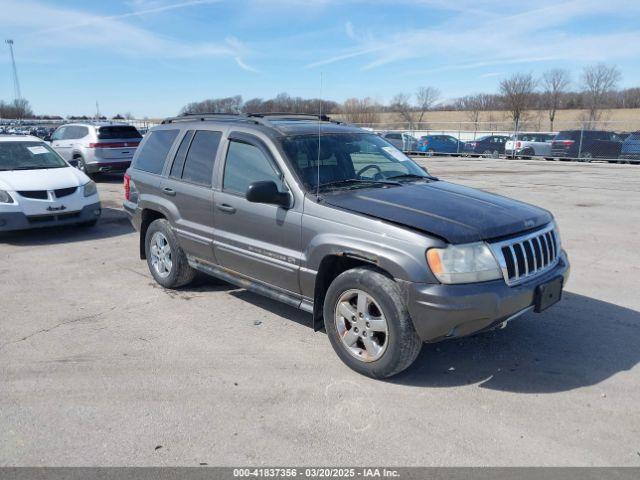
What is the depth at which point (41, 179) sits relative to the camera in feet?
28.1

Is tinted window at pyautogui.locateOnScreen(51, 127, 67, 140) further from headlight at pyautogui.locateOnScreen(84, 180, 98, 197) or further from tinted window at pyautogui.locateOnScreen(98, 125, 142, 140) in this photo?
headlight at pyautogui.locateOnScreen(84, 180, 98, 197)

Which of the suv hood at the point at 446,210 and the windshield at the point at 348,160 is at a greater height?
the windshield at the point at 348,160

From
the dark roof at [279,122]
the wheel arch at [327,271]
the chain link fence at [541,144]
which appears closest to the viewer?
the wheel arch at [327,271]

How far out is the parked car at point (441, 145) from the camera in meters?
32.9

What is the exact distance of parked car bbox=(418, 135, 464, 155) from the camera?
3294 centimetres

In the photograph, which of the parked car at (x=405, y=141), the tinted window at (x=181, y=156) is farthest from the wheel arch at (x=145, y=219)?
the parked car at (x=405, y=141)

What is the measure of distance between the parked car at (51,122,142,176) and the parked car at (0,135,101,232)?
19.4 ft

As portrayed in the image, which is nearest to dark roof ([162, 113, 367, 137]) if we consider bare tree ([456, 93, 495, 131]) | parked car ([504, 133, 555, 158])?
parked car ([504, 133, 555, 158])

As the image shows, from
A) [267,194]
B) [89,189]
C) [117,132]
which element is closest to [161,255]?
[267,194]

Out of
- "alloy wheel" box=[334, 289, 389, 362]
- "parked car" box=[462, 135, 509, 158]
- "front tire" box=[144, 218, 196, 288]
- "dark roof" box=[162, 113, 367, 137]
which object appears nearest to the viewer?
"alloy wheel" box=[334, 289, 389, 362]

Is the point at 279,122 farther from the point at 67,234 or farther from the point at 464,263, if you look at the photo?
the point at 67,234

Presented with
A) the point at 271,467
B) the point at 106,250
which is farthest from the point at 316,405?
the point at 106,250

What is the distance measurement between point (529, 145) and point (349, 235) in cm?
2863

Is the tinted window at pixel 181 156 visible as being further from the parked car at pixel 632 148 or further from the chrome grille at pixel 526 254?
the parked car at pixel 632 148
